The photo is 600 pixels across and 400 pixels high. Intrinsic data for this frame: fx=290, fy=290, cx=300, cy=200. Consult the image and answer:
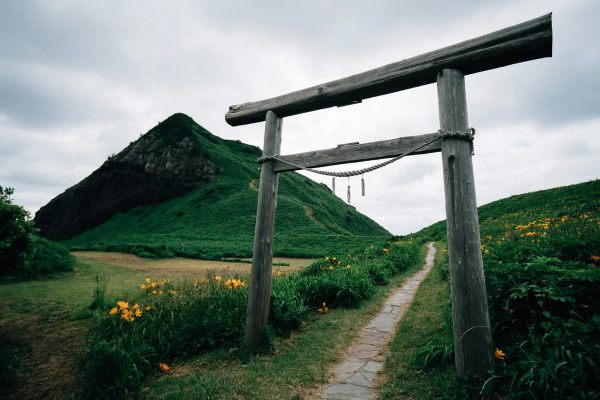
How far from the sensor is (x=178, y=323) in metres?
5.04

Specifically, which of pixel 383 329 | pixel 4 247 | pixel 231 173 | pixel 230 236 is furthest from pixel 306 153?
pixel 231 173


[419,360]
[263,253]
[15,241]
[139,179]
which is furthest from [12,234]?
[139,179]

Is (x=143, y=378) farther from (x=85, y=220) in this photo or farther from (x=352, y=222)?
(x=85, y=220)

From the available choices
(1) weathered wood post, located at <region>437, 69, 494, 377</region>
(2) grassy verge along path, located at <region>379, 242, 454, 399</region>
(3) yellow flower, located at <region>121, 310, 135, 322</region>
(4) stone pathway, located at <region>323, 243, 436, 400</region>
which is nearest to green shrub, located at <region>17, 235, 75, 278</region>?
(3) yellow flower, located at <region>121, 310, 135, 322</region>

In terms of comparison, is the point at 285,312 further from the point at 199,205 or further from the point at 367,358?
the point at 199,205

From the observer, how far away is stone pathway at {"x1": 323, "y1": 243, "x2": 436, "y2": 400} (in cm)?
363

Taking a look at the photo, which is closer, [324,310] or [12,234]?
[324,310]

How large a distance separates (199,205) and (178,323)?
45.9m

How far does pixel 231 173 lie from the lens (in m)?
56.5

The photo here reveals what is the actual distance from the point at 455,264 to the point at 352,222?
2156 inches

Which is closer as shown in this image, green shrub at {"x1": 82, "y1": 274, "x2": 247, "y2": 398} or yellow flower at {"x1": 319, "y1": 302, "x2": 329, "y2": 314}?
green shrub at {"x1": 82, "y1": 274, "x2": 247, "y2": 398}

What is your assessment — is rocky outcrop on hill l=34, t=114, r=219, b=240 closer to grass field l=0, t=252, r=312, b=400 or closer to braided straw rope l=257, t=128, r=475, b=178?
grass field l=0, t=252, r=312, b=400

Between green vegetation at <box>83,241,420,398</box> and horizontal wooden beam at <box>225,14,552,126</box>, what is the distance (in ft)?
12.1

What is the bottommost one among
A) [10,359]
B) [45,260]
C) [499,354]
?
[10,359]
